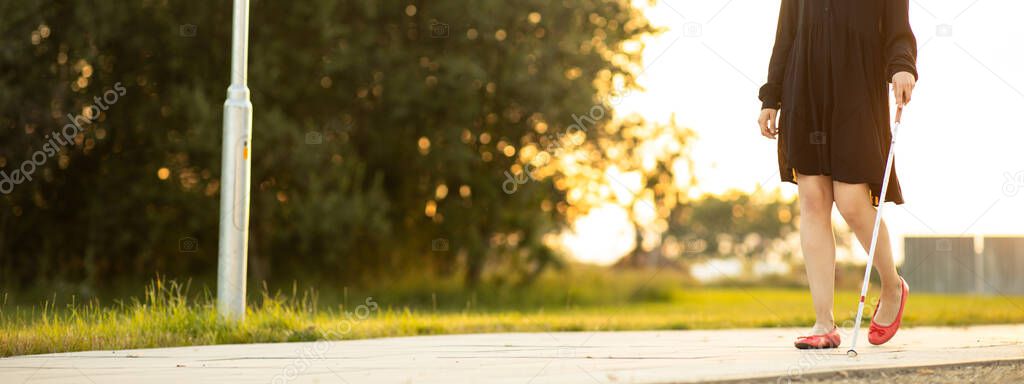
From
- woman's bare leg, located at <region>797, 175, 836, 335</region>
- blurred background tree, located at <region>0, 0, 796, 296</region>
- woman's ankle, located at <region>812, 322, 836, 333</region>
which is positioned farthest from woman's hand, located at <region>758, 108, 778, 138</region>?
blurred background tree, located at <region>0, 0, 796, 296</region>

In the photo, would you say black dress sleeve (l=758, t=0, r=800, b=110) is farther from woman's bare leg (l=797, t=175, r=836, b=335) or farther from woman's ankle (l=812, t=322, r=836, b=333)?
woman's ankle (l=812, t=322, r=836, b=333)

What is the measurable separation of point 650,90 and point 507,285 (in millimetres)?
3439

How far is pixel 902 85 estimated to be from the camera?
12.5 feet

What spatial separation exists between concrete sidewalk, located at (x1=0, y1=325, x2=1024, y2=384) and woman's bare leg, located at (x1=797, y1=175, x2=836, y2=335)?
0.29 metres

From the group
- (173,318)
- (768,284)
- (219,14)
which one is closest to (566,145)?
(219,14)

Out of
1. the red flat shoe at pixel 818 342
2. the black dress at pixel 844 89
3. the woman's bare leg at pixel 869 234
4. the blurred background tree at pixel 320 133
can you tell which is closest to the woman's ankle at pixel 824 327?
the red flat shoe at pixel 818 342

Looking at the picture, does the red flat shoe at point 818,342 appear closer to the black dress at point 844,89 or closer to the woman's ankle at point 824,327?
the woman's ankle at point 824,327

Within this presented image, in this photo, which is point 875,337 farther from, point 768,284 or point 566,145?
point 768,284

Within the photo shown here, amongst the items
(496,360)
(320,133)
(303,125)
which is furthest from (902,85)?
(303,125)

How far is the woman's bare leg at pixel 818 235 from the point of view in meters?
4.02

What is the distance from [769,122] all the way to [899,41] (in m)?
0.59

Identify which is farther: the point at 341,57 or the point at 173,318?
the point at 341,57

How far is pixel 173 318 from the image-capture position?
5188mm

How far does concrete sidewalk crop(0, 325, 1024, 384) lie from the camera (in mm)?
2973
